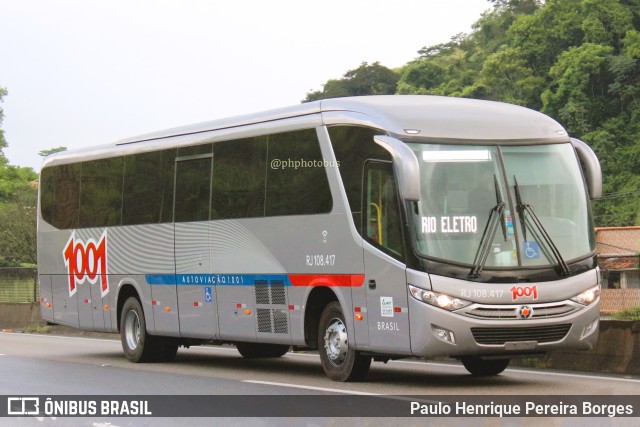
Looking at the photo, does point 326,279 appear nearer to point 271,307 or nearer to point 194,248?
point 271,307

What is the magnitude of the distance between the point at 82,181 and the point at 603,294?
33.0 feet

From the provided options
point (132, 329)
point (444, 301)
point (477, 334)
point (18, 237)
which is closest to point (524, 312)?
point (477, 334)

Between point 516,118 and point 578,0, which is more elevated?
point 578,0

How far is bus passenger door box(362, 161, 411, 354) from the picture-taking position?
1480cm

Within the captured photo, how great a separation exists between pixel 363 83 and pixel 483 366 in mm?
114852

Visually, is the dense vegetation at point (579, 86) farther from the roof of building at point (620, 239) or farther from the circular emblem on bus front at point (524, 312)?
the circular emblem on bus front at point (524, 312)

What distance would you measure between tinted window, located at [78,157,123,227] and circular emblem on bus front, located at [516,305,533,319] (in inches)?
369

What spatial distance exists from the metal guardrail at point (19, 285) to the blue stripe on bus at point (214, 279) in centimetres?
1621

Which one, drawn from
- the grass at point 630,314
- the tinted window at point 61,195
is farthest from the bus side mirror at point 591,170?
the tinted window at point 61,195

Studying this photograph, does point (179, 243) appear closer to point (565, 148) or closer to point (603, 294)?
point (565, 148)

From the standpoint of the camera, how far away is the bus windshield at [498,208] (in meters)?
14.6

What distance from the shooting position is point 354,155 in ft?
51.8

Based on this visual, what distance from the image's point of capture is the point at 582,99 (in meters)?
82.2

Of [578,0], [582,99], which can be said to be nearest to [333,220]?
[582,99]
